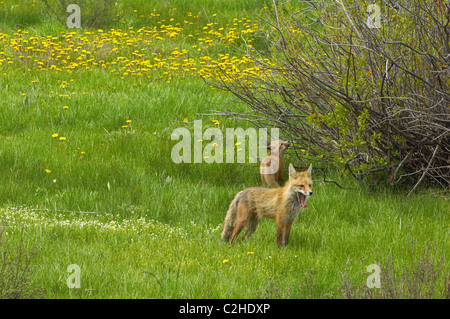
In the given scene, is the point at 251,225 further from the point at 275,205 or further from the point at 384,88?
the point at 384,88

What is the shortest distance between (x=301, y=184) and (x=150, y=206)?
1858mm

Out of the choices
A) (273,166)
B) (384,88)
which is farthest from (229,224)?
(384,88)

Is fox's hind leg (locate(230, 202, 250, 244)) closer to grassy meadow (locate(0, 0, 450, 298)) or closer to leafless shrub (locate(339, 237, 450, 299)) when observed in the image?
grassy meadow (locate(0, 0, 450, 298))

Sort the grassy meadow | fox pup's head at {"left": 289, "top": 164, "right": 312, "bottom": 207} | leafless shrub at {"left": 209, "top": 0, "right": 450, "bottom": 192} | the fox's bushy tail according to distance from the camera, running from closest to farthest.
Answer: the grassy meadow → fox pup's head at {"left": 289, "top": 164, "right": 312, "bottom": 207} → the fox's bushy tail → leafless shrub at {"left": 209, "top": 0, "right": 450, "bottom": 192}

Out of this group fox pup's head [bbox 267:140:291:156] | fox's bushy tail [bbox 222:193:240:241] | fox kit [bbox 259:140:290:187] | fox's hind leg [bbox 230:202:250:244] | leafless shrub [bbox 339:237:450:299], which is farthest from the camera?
fox pup's head [bbox 267:140:291:156]

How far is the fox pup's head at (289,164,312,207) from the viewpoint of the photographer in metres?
5.77

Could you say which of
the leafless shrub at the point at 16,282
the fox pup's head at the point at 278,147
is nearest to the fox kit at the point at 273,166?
the fox pup's head at the point at 278,147

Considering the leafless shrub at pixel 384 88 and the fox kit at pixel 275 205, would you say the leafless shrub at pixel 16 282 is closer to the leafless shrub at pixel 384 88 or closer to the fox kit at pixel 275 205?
the fox kit at pixel 275 205

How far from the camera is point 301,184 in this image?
5.82m

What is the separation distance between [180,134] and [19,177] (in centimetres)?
223

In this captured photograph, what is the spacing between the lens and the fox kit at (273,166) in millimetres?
7488

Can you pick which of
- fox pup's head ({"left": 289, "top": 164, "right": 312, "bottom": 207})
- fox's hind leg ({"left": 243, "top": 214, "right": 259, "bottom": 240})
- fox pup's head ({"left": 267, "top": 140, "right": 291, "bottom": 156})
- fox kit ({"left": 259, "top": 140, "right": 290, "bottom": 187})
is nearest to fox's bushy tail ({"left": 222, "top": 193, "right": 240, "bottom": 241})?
fox's hind leg ({"left": 243, "top": 214, "right": 259, "bottom": 240})
